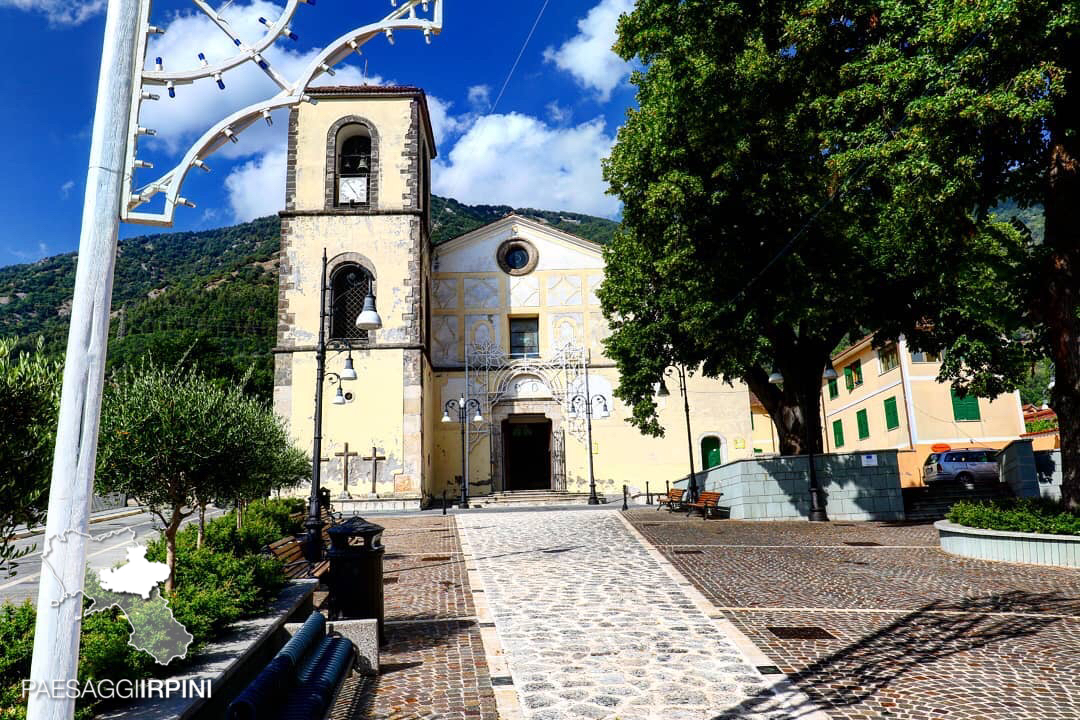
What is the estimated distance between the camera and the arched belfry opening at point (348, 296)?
2720 cm

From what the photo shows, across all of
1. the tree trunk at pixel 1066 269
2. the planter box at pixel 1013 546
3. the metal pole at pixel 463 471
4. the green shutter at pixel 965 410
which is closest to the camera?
the planter box at pixel 1013 546

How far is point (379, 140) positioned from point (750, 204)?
1845 centimetres

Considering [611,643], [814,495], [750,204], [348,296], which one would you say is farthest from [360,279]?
[611,643]

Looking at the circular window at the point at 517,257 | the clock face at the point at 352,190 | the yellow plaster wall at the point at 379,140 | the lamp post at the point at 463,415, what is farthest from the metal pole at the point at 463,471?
the clock face at the point at 352,190

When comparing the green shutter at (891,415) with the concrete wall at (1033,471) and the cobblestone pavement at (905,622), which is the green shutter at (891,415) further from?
the cobblestone pavement at (905,622)

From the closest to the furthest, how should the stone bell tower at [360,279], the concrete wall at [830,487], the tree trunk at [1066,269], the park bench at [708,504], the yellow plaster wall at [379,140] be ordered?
the tree trunk at [1066,269]
the concrete wall at [830,487]
the park bench at [708,504]
the stone bell tower at [360,279]
the yellow plaster wall at [379,140]

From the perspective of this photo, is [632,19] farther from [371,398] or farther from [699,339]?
[371,398]

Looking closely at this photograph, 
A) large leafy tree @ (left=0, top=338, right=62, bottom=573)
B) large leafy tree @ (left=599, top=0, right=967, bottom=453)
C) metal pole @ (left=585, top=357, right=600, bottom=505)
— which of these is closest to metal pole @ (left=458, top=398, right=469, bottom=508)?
metal pole @ (left=585, top=357, right=600, bottom=505)

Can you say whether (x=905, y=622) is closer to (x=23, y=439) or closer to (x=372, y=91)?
(x=23, y=439)

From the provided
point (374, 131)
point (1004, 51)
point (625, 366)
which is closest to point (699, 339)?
point (625, 366)

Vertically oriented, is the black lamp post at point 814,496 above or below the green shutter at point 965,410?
below

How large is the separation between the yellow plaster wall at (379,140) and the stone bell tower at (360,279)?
40 mm

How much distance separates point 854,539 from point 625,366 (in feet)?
26.1

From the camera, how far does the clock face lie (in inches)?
1110
